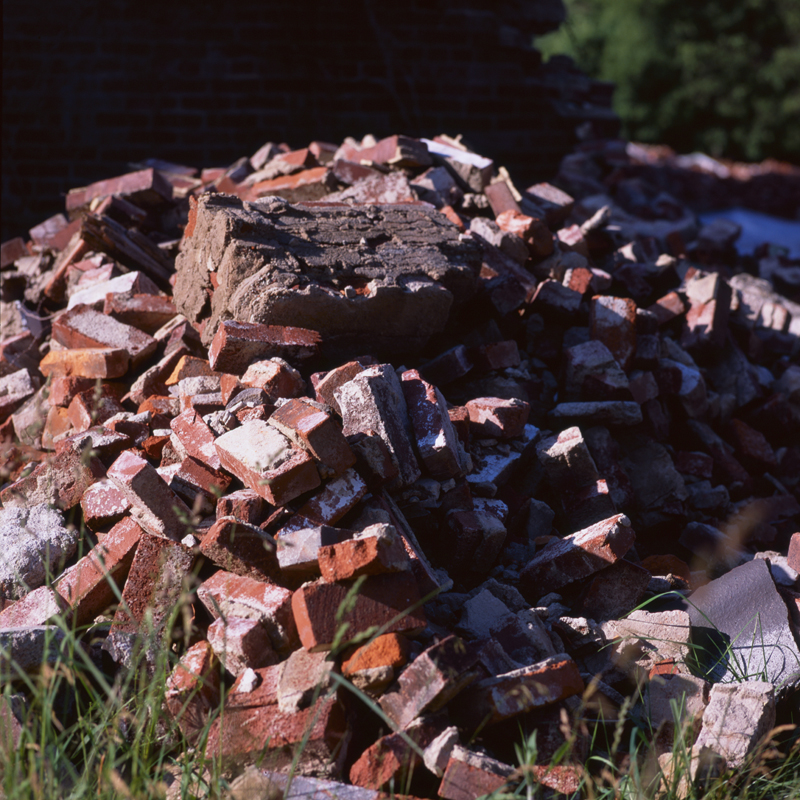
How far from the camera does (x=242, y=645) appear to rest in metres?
1.90

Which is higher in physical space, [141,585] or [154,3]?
[154,3]

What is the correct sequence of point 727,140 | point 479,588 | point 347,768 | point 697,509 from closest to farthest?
point 347,768, point 479,588, point 697,509, point 727,140

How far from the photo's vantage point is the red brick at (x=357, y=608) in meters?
1.81

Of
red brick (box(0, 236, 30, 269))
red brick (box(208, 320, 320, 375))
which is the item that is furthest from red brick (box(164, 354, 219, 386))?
red brick (box(0, 236, 30, 269))

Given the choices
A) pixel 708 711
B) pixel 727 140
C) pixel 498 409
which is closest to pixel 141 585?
pixel 498 409

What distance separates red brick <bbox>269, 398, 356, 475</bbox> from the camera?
83.9 inches

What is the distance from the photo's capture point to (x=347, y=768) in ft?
5.82

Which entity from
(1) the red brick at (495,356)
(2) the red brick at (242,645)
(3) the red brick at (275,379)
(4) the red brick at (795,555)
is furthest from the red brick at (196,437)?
(4) the red brick at (795,555)

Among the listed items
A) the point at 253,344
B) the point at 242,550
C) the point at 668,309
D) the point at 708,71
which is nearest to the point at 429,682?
the point at 242,550

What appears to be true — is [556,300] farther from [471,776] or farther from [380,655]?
[471,776]

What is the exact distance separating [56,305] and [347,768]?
127 inches

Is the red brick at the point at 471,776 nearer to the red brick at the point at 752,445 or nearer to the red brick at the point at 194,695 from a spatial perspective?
the red brick at the point at 194,695

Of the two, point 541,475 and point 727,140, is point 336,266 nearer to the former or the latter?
point 541,475

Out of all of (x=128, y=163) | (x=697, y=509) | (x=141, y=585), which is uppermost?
(x=128, y=163)
